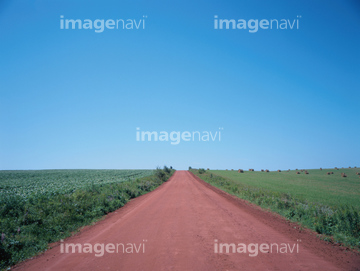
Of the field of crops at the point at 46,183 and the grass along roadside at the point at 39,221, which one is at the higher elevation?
the grass along roadside at the point at 39,221

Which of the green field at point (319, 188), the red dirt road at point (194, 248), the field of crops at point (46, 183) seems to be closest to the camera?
the red dirt road at point (194, 248)

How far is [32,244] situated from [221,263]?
6.76m

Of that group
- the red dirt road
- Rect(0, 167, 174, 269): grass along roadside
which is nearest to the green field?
the red dirt road

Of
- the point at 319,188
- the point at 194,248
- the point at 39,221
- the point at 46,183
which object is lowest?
the point at 319,188

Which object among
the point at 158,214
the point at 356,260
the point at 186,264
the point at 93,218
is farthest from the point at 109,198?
the point at 356,260

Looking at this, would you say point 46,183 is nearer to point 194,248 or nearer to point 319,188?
point 194,248

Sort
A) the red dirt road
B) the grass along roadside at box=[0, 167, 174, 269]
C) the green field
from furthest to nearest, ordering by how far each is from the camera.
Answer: the green field < the grass along roadside at box=[0, 167, 174, 269] < the red dirt road

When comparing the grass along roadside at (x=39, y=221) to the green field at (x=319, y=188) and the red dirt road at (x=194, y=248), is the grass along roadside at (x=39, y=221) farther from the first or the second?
the green field at (x=319, y=188)

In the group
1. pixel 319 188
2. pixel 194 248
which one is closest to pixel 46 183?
pixel 194 248

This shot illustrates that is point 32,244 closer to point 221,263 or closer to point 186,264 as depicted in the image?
point 186,264

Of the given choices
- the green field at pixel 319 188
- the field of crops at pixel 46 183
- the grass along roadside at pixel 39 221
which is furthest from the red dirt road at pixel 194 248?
the field of crops at pixel 46 183

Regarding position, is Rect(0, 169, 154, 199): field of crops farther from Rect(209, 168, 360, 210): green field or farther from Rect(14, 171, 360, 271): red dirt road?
Rect(209, 168, 360, 210): green field

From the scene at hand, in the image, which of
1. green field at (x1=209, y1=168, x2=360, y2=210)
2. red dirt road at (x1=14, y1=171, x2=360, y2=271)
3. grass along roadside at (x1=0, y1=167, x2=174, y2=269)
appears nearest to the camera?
red dirt road at (x1=14, y1=171, x2=360, y2=271)

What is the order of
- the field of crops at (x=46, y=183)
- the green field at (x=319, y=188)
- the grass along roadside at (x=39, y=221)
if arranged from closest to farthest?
the grass along roadside at (x=39, y=221)
the green field at (x=319, y=188)
the field of crops at (x=46, y=183)
